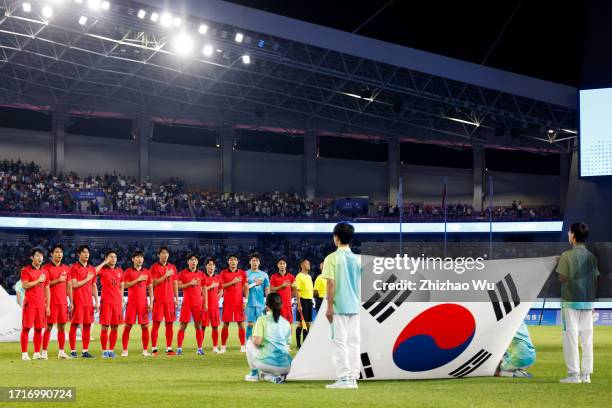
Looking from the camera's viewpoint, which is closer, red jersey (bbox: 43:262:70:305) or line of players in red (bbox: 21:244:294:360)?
line of players in red (bbox: 21:244:294:360)

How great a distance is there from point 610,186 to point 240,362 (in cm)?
2811

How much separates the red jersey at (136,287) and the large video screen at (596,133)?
22887mm

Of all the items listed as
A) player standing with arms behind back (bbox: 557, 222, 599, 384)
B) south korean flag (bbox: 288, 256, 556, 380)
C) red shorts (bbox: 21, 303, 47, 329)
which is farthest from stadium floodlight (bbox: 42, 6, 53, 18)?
player standing with arms behind back (bbox: 557, 222, 599, 384)

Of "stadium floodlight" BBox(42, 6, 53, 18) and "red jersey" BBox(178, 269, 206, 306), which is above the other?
"stadium floodlight" BBox(42, 6, 53, 18)

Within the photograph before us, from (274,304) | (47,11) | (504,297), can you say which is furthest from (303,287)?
(47,11)

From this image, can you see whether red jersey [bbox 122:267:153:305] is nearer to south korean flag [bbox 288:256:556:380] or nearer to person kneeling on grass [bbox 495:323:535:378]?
south korean flag [bbox 288:256:556:380]

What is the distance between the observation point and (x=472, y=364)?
12367 mm

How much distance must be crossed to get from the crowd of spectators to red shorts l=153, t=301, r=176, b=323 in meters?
30.8

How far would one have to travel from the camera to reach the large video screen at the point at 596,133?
36375mm

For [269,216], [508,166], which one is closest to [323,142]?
[269,216]

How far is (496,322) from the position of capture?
40.2 ft

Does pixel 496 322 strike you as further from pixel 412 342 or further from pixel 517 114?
pixel 517 114

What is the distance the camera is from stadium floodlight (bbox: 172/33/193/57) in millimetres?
40438

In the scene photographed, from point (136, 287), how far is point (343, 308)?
885 cm
